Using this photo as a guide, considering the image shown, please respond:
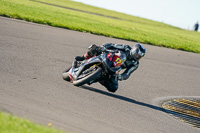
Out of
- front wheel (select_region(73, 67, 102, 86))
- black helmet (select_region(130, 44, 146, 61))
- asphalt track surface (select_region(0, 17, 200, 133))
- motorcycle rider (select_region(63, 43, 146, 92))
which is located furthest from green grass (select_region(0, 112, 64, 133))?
black helmet (select_region(130, 44, 146, 61))

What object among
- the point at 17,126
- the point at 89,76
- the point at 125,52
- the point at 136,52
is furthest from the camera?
the point at 125,52

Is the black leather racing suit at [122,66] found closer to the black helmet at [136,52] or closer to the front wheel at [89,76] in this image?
the black helmet at [136,52]

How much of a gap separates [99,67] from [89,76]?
295 millimetres

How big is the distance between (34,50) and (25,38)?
1.36 meters

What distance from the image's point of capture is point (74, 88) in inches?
317

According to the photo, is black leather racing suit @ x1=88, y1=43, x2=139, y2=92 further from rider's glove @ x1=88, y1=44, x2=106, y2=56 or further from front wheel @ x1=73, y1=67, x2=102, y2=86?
front wheel @ x1=73, y1=67, x2=102, y2=86

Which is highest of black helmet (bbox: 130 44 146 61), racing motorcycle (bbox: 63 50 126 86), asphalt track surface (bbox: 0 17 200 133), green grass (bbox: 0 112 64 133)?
black helmet (bbox: 130 44 146 61)

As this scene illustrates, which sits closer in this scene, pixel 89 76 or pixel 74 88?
pixel 89 76

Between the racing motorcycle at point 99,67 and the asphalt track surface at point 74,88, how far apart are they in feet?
1.08

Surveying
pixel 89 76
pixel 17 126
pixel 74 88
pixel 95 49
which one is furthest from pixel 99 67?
pixel 17 126

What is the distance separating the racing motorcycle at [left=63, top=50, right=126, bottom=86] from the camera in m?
7.56

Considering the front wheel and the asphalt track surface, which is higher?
the front wheel

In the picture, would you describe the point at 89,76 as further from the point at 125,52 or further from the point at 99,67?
the point at 125,52

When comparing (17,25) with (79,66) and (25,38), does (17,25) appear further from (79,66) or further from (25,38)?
(79,66)
